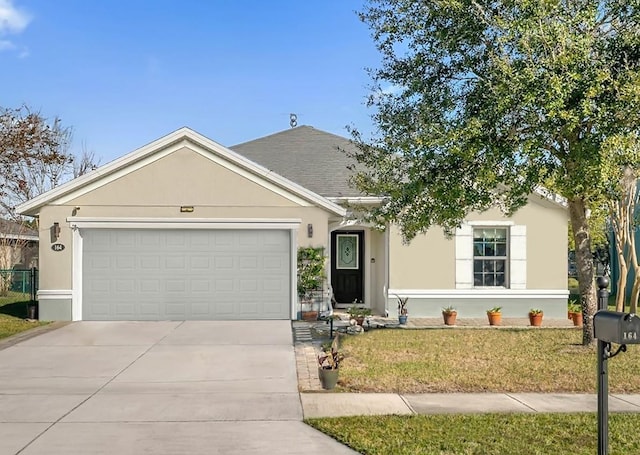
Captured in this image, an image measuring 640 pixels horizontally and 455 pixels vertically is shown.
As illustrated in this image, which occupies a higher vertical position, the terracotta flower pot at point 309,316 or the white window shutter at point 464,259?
the white window shutter at point 464,259

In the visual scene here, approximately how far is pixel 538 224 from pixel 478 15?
775 cm

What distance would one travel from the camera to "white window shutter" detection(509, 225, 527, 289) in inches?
572

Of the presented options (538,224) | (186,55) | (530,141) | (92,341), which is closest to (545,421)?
(530,141)

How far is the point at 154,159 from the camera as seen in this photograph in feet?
44.5

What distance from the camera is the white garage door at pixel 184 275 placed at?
44.3 ft

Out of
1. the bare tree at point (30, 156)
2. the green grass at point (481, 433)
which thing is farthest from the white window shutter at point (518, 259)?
the bare tree at point (30, 156)

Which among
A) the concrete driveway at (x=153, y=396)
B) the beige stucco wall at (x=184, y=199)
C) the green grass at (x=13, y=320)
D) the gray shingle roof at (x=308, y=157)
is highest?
the gray shingle roof at (x=308, y=157)

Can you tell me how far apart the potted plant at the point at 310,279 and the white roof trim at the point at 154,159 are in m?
1.20

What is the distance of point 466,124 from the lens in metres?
8.41

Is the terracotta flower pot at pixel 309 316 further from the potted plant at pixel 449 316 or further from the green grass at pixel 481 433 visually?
the green grass at pixel 481 433

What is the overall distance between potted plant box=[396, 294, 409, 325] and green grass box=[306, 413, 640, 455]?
24.7 ft

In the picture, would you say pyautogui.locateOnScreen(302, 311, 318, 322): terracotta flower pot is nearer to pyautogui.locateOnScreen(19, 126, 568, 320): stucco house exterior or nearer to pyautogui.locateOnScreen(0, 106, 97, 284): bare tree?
pyautogui.locateOnScreen(19, 126, 568, 320): stucco house exterior

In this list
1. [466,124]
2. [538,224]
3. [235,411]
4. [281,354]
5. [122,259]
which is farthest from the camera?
[538,224]

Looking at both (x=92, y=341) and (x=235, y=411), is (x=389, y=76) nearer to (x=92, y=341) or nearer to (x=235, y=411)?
(x=235, y=411)
